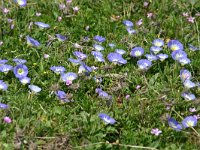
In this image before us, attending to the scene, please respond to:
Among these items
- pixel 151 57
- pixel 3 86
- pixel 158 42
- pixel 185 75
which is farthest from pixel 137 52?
pixel 3 86

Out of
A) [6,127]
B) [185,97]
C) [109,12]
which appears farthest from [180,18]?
[6,127]

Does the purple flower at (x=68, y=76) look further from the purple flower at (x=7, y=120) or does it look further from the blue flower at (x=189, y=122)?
the blue flower at (x=189, y=122)

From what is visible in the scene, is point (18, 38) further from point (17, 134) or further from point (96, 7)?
point (17, 134)

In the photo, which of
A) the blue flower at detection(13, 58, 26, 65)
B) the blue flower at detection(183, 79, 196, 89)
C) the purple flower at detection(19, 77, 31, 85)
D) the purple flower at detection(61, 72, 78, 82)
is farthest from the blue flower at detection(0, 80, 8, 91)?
the blue flower at detection(183, 79, 196, 89)

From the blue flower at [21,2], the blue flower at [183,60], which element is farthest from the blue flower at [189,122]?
the blue flower at [21,2]

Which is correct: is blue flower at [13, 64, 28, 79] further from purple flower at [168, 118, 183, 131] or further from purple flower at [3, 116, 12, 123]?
purple flower at [168, 118, 183, 131]

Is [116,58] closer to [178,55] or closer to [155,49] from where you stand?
[155,49]

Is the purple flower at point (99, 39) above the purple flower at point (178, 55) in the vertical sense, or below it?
above
